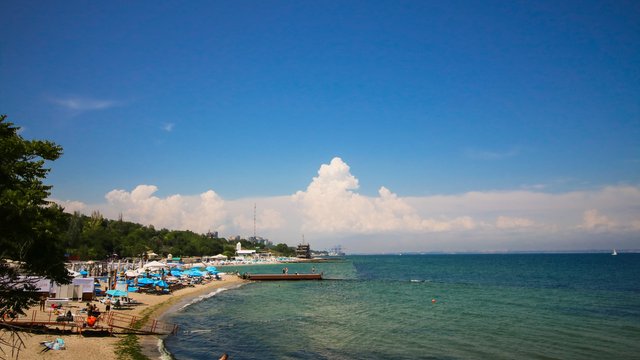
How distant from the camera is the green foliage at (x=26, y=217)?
16234 millimetres

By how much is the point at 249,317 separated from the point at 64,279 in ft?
73.6

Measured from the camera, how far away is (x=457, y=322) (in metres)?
39.5

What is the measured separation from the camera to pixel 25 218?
16.9 metres

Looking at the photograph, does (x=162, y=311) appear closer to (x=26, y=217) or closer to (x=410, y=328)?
(x=410, y=328)

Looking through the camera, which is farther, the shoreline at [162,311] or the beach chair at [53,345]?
the shoreline at [162,311]

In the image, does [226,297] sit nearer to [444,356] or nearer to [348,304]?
[348,304]

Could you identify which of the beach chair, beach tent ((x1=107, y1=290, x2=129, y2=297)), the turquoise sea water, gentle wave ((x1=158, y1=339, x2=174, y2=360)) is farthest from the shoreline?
the beach chair

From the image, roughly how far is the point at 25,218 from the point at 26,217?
5 centimetres

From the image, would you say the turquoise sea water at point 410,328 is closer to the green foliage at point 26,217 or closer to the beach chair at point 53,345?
the beach chair at point 53,345

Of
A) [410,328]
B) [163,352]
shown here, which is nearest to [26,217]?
[163,352]

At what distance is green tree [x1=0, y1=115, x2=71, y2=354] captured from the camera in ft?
53.3

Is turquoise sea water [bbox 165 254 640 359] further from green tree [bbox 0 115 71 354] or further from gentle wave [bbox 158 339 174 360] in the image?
green tree [bbox 0 115 71 354]

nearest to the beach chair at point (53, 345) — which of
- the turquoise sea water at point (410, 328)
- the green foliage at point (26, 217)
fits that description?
the green foliage at point (26, 217)

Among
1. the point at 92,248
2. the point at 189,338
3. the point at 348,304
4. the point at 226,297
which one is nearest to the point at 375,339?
the point at 189,338
